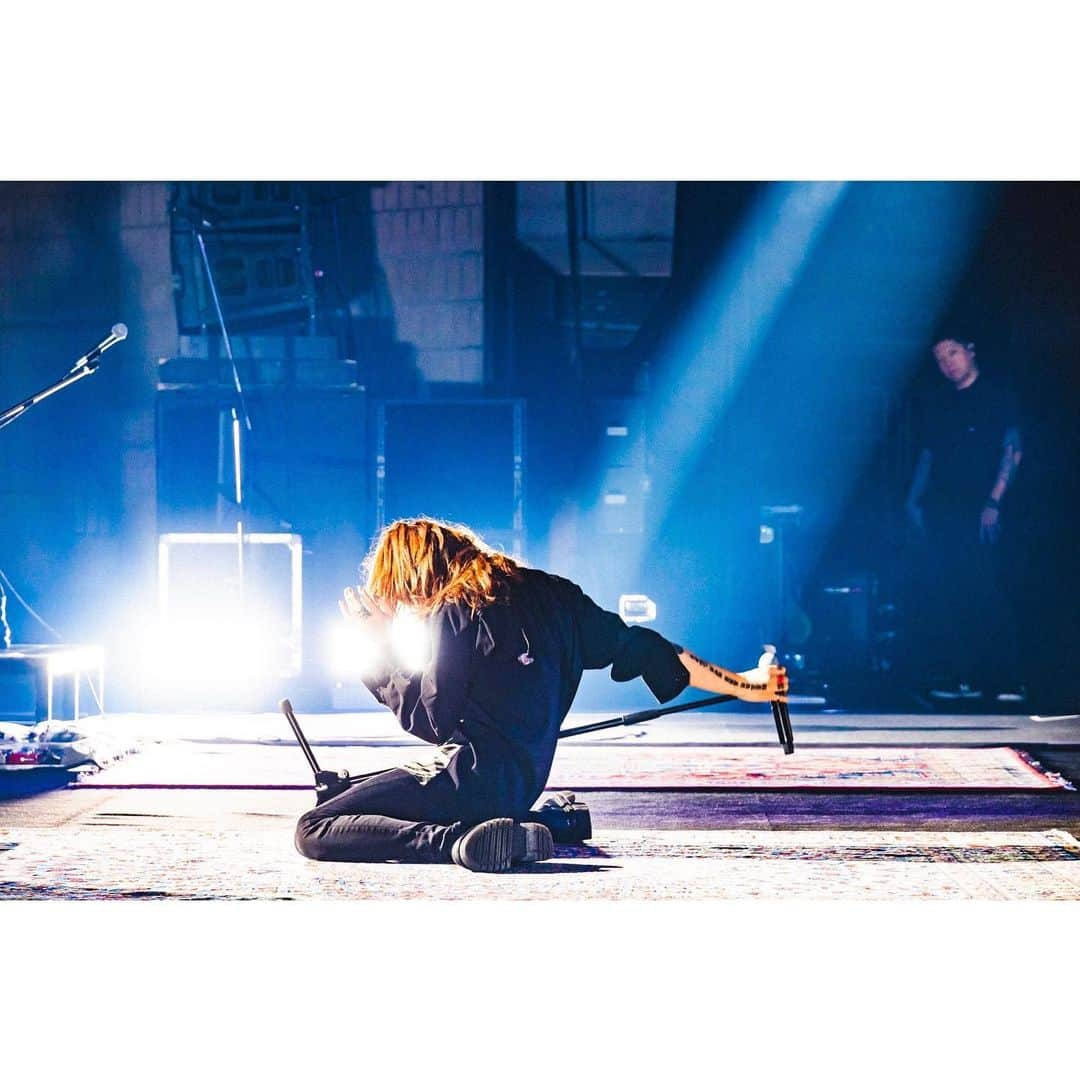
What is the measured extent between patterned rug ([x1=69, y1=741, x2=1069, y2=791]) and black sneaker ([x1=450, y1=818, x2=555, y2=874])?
2.35 ft

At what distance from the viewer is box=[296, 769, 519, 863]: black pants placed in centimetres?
325

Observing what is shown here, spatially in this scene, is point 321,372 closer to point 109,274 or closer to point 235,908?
point 109,274

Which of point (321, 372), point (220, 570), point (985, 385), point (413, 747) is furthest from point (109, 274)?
point (985, 385)

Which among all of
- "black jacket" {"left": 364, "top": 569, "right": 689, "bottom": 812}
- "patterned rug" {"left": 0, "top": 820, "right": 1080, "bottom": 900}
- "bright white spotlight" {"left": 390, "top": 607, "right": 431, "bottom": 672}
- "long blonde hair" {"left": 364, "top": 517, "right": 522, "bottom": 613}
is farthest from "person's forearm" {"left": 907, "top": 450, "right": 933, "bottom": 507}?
"bright white spotlight" {"left": 390, "top": 607, "right": 431, "bottom": 672}

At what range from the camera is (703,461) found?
182 inches

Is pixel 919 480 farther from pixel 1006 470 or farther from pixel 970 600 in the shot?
pixel 970 600

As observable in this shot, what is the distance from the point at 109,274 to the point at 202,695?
55.5 inches

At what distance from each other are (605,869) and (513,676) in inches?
22.1

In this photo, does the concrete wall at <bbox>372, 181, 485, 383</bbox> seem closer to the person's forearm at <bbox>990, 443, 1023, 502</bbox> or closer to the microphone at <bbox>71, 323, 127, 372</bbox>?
the microphone at <bbox>71, 323, 127, 372</bbox>

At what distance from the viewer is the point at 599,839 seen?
3.58 metres

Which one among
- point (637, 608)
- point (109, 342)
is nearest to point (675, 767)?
point (637, 608)

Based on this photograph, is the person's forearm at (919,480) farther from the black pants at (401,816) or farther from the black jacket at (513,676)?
the black pants at (401,816)

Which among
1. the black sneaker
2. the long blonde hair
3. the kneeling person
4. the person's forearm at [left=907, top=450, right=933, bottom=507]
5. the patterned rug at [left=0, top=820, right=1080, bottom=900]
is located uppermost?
the person's forearm at [left=907, top=450, right=933, bottom=507]

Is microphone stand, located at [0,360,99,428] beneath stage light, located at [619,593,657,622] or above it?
above
